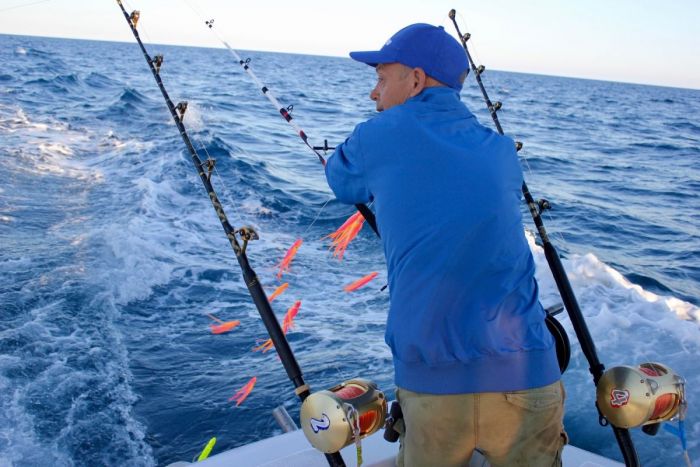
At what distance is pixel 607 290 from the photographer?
639cm

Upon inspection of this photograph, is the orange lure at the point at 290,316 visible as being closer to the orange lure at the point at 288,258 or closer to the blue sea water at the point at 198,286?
the blue sea water at the point at 198,286

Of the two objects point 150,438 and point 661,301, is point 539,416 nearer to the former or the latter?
point 150,438

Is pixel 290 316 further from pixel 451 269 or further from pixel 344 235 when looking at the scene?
pixel 451 269

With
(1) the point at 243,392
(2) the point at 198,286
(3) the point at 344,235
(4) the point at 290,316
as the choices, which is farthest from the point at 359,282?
(1) the point at 243,392

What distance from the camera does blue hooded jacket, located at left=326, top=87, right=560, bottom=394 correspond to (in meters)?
1.52

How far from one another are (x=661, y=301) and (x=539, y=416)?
4.97 m

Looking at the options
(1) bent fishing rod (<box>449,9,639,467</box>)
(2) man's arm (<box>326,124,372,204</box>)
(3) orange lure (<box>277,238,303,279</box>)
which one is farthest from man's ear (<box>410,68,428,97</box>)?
(3) orange lure (<box>277,238,303,279</box>)

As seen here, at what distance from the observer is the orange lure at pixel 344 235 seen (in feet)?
23.9

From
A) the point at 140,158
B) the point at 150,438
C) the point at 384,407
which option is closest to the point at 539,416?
the point at 384,407

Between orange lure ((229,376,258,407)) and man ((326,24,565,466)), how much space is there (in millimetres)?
2737

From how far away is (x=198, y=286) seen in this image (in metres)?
6.12

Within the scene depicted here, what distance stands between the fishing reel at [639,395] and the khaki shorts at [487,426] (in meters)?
0.43

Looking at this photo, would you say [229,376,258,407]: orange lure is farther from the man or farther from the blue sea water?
the man

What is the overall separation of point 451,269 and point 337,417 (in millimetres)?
570
